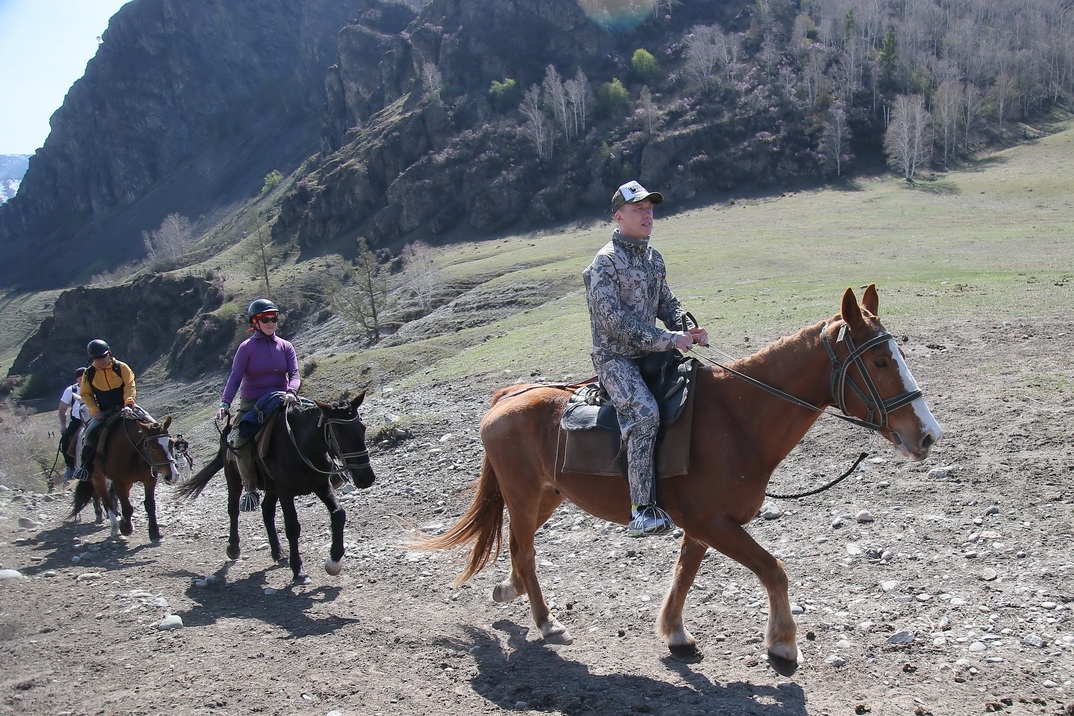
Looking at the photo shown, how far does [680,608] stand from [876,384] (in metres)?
2.59

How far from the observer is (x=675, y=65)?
121188mm

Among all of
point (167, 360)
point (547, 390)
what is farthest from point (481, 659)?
point (167, 360)

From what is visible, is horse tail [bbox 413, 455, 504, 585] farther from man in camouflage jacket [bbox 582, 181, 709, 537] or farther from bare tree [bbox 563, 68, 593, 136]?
bare tree [bbox 563, 68, 593, 136]

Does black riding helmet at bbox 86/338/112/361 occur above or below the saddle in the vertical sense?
above

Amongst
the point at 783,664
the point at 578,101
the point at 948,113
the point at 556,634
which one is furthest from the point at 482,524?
the point at 578,101

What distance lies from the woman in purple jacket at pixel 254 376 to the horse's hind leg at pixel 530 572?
14.2 ft

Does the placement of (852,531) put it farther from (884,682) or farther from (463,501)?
(463,501)

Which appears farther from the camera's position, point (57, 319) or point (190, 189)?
point (190, 189)

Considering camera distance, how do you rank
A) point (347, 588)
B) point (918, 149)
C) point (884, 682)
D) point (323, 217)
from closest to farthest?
point (884, 682) → point (347, 588) → point (918, 149) → point (323, 217)

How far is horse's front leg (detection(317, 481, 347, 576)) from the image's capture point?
9586 mm

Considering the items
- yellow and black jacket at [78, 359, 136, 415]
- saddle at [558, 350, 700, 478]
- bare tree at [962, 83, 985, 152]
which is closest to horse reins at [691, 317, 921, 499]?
saddle at [558, 350, 700, 478]

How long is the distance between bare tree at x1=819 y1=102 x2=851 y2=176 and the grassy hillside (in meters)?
8.33

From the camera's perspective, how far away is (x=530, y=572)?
7.40 m

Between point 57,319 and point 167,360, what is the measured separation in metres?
26.1
